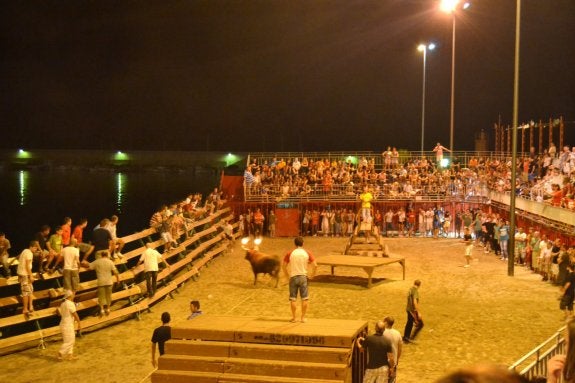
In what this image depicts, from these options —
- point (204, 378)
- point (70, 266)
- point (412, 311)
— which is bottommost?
point (204, 378)

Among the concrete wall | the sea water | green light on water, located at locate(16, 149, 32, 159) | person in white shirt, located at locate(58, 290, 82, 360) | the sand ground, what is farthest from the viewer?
green light on water, located at locate(16, 149, 32, 159)

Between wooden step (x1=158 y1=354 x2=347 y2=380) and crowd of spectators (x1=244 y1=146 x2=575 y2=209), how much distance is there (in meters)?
24.1

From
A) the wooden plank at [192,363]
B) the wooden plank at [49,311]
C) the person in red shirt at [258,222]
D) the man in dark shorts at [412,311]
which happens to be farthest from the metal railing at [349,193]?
the wooden plank at [192,363]

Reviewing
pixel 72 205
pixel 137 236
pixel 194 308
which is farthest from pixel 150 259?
pixel 72 205

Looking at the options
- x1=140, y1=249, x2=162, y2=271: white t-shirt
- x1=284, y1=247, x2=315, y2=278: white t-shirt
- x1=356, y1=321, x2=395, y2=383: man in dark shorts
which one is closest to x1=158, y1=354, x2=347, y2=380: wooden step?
x1=356, y1=321, x2=395, y2=383: man in dark shorts

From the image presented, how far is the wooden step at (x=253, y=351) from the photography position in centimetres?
1061

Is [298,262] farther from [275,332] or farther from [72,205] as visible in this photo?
[72,205]

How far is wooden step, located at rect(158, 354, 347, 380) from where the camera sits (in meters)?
10.3

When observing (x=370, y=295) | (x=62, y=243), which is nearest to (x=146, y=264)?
(x=62, y=243)

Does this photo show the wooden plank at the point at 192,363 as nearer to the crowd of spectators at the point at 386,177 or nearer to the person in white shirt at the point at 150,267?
the person in white shirt at the point at 150,267

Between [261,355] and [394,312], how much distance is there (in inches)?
297

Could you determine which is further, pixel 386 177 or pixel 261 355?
pixel 386 177

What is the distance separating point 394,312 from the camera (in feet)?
58.0

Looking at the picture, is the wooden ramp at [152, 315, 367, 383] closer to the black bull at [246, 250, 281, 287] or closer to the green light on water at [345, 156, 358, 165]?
the black bull at [246, 250, 281, 287]
